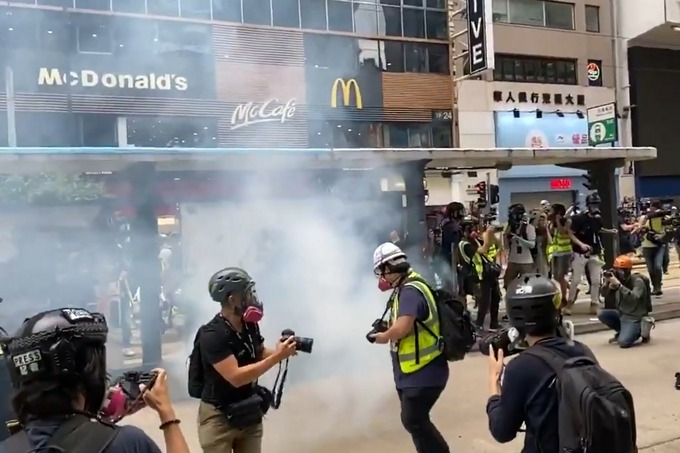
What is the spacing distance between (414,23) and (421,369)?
15209 millimetres

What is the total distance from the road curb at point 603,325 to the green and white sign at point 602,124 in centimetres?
1019

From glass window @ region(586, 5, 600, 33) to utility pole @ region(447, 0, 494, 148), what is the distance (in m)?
5.45

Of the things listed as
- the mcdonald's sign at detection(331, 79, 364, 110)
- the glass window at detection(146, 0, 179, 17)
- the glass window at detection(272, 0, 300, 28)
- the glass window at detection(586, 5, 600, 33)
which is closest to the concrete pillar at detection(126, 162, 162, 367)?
the glass window at detection(146, 0, 179, 17)

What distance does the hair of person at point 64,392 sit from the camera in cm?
133

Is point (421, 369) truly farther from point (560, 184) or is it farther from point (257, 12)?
point (560, 184)

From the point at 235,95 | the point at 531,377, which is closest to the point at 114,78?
the point at 235,95

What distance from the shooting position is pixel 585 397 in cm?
176

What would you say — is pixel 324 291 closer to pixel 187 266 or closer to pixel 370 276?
pixel 370 276

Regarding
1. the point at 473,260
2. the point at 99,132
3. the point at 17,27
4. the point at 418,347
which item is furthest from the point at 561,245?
the point at 99,132

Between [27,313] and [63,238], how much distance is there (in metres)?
0.76

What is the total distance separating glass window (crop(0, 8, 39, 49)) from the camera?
8.88m

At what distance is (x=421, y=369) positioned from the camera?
10.4 ft

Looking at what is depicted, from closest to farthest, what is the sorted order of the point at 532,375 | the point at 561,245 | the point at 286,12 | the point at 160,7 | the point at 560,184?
1. the point at 532,375
2. the point at 561,245
3. the point at 160,7
4. the point at 286,12
5. the point at 560,184

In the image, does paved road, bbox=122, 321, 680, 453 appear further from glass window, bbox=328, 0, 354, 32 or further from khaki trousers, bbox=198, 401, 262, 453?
glass window, bbox=328, 0, 354, 32
